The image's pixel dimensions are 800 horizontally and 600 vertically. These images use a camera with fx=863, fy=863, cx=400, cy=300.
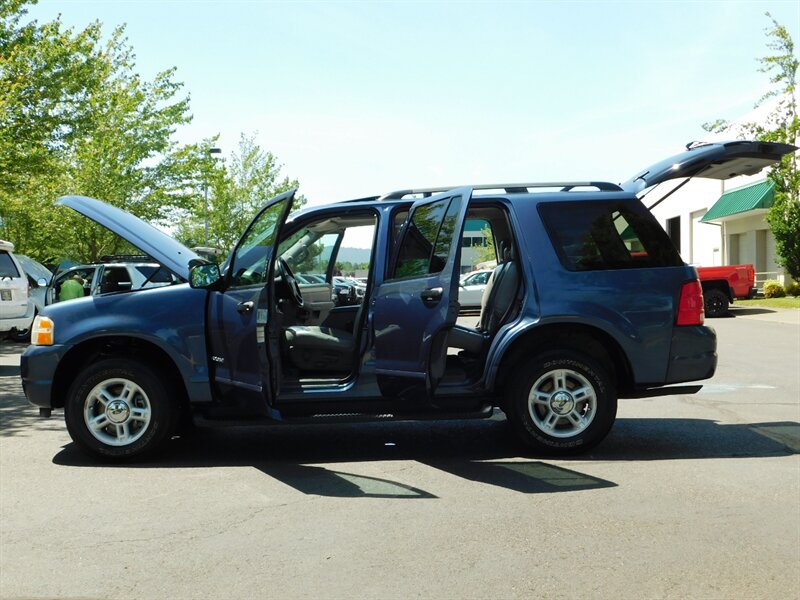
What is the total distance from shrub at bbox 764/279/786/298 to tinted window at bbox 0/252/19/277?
27009 millimetres

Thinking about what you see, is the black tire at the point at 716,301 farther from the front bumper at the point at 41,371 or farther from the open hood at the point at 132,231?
the front bumper at the point at 41,371

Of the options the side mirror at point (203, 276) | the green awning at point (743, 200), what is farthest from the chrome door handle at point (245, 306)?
the green awning at point (743, 200)

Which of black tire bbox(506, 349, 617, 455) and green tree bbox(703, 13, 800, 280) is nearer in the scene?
black tire bbox(506, 349, 617, 455)

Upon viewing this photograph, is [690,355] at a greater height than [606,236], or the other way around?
[606,236]

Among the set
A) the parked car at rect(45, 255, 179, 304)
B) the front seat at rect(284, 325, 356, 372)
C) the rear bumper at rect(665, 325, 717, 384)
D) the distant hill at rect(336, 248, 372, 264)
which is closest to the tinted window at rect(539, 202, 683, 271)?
the rear bumper at rect(665, 325, 717, 384)

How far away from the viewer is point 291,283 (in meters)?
7.22

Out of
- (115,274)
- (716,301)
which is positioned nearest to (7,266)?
(115,274)

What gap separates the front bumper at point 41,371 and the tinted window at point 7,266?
9.07m

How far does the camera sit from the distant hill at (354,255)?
6.66m

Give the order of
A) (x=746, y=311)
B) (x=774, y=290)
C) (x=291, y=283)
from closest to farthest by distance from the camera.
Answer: (x=291, y=283), (x=746, y=311), (x=774, y=290)

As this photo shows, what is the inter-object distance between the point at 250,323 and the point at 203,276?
20.8 inches

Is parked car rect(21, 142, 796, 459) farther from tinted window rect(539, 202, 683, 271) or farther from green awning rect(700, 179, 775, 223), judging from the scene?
green awning rect(700, 179, 775, 223)

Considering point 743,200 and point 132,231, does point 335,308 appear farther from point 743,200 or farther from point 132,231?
point 743,200

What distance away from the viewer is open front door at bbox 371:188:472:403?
5.94 metres
